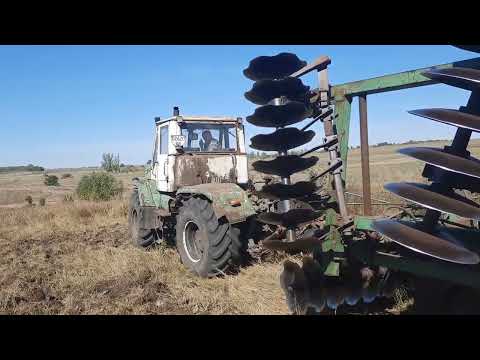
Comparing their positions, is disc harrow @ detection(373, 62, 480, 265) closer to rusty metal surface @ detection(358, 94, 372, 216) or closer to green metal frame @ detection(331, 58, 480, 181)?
green metal frame @ detection(331, 58, 480, 181)

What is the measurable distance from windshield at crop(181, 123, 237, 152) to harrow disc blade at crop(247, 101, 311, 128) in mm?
4240

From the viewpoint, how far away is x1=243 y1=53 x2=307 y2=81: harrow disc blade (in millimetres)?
3244

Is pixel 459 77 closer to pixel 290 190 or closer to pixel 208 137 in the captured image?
pixel 290 190

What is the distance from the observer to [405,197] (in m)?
2.54

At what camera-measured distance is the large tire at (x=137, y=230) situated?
8766 millimetres

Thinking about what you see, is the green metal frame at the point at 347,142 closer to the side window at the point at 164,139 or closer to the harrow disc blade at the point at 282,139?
the harrow disc blade at the point at 282,139

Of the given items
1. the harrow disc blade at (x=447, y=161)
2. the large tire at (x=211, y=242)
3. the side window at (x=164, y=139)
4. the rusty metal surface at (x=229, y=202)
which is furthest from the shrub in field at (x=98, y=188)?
the harrow disc blade at (x=447, y=161)

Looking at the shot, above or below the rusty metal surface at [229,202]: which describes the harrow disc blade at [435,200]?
above

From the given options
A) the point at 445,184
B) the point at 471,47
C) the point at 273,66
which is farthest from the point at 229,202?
the point at 471,47

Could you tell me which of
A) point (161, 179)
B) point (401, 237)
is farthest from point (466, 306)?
point (161, 179)

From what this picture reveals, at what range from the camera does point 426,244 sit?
2.48m

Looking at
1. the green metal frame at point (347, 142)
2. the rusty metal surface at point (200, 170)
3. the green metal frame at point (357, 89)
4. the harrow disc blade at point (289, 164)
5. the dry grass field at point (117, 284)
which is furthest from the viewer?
the rusty metal surface at point (200, 170)
